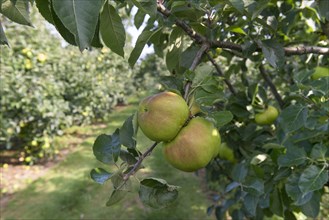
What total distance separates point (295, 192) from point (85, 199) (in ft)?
10.2

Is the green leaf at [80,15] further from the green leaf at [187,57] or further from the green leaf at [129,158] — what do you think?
the green leaf at [187,57]

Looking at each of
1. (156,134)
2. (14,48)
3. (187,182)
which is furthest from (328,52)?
(14,48)

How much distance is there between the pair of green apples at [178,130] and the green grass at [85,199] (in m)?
2.33

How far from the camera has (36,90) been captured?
14.6ft

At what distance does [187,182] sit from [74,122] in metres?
3.66

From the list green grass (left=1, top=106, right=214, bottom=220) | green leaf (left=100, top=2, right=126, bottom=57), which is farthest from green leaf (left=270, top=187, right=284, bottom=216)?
green grass (left=1, top=106, right=214, bottom=220)

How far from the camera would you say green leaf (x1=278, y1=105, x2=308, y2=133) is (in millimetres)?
1103

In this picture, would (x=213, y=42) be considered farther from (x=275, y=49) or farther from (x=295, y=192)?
(x=295, y=192)

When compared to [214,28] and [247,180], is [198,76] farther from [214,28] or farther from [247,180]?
[247,180]

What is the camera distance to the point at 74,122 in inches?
273

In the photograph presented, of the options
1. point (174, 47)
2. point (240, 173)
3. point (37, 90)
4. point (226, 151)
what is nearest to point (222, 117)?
point (174, 47)

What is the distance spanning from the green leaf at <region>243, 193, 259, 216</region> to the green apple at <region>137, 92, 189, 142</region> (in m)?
0.70

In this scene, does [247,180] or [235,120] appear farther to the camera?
[235,120]

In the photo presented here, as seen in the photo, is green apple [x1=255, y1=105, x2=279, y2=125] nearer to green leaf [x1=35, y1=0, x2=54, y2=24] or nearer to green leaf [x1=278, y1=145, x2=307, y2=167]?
green leaf [x1=278, y1=145, x2=307, y2=167]
